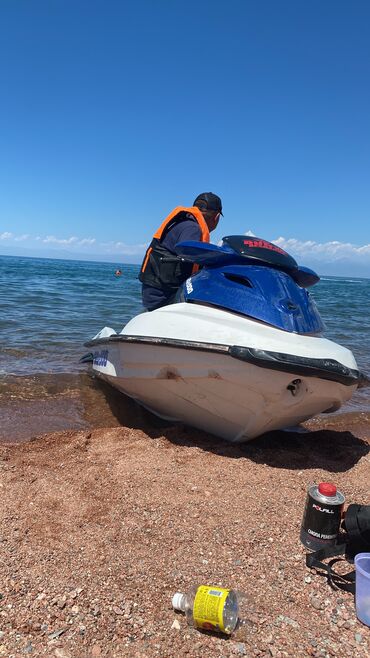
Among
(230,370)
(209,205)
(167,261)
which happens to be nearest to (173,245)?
(167,261)

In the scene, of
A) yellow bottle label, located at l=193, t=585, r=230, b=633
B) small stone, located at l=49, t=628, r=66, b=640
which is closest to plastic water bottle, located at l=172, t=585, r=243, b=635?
yellow bottle label, located at l=193, t=585, r=230, b=633

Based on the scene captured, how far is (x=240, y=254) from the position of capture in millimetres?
3443

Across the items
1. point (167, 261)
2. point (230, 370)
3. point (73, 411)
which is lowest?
point (73, 411)

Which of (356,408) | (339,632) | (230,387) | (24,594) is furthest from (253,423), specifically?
(356,408)

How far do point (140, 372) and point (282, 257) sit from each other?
140cm

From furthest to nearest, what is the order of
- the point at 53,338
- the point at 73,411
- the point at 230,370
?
the point at 53,338
the point at 73,411
the point at 230,370

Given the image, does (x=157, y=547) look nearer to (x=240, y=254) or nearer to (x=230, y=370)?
(x=230, y=370)

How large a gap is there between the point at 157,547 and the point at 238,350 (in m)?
1.21

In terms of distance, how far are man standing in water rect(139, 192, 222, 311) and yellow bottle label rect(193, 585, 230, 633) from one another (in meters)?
2.71

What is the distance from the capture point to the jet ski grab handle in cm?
345

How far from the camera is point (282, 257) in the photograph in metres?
3.55

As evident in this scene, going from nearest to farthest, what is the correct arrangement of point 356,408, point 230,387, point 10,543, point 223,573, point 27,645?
point 27,645
point 223,573
point 10,543
point 230,387
point 356,408

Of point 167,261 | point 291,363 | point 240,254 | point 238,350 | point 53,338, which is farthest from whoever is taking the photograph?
point 53,338

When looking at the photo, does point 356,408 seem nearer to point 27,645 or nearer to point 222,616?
point 222,616
